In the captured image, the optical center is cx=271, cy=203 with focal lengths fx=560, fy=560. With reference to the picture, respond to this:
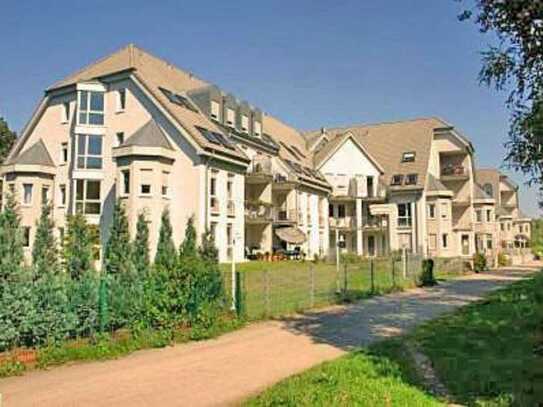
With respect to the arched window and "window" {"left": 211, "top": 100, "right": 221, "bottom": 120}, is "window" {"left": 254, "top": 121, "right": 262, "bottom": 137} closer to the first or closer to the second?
"window" {"left": 211, "top": 100, "right": 221, "bottom": 120}

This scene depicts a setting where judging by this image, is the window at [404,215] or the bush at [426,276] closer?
the bush at [426,276]

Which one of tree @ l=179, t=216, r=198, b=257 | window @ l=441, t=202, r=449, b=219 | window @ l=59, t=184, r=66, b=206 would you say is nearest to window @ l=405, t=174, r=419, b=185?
window @ l=441, t=202, r=449, b=219

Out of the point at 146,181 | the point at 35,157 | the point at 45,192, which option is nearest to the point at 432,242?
the point at 146,181

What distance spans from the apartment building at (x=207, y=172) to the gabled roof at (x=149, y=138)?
0.08 m

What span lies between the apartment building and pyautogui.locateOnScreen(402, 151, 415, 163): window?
0.11 meters

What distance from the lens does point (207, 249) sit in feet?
55.0

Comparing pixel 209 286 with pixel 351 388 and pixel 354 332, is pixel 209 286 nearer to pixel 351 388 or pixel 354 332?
pixel 354 332

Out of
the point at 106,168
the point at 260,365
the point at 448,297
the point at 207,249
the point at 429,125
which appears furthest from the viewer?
the point at 429,125

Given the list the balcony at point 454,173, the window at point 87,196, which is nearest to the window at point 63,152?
the window at point 87,196

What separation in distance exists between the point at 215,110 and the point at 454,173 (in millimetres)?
32541

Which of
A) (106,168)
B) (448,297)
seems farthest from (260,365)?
(106,168)

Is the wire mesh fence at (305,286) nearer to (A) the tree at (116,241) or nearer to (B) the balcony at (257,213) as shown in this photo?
(A) the tree at (116,241)

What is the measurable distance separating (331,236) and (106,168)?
82.4ft

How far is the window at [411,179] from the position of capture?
179 ft
